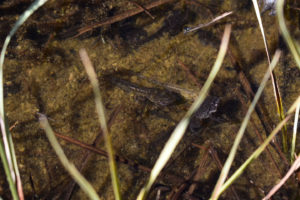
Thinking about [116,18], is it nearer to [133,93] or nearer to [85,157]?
[133,93]

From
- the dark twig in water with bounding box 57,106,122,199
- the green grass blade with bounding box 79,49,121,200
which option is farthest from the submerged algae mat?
the green grass blade with bounding box 79,49,121,200

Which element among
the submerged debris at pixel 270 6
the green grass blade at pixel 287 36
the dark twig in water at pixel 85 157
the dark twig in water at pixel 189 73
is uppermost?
the submerged debris at pixel 270 6

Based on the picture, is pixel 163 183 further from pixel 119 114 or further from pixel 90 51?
pixel 90 51

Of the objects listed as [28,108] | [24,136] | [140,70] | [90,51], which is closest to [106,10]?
[90,51]

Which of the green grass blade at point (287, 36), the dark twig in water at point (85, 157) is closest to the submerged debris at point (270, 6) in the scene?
the green grass blade at point (287, 36)

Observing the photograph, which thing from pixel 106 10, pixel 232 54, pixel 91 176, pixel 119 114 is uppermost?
pixel 106 10

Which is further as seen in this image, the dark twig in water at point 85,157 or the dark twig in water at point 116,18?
the dark twig in water at point 116,18

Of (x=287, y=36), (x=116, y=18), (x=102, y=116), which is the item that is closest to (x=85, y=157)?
(x=102, y=116)

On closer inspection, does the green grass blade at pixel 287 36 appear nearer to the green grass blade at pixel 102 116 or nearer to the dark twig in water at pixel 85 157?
the green grass blade at pixel 102 116
